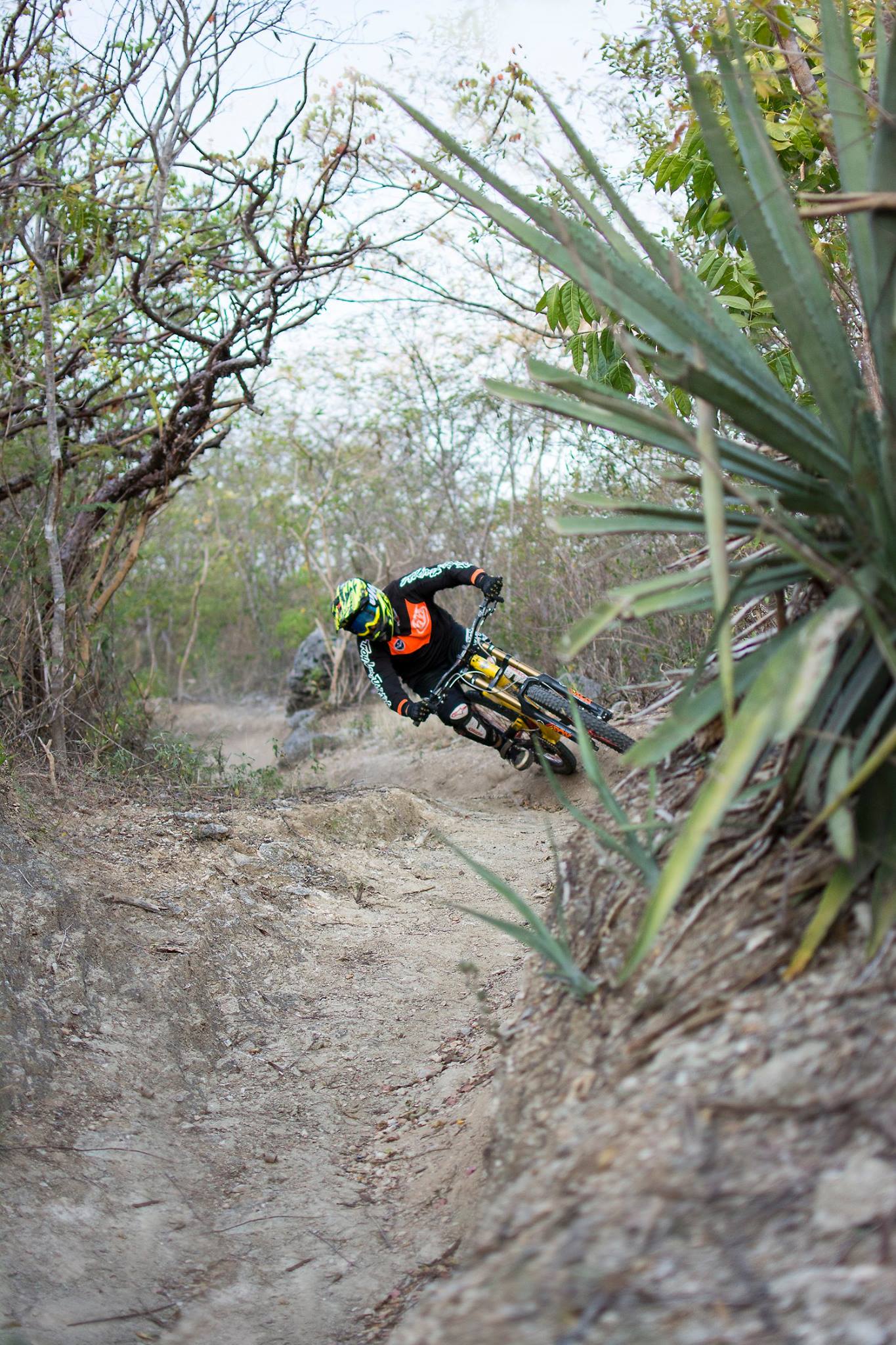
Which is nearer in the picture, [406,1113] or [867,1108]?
[867,1108]

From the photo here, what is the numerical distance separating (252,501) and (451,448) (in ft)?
23.5

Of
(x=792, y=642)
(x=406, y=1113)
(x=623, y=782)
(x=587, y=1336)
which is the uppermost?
(x=792, y=642)

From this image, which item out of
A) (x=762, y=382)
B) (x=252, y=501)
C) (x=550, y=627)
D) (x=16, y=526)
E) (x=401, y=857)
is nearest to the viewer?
(x=762, y=382)

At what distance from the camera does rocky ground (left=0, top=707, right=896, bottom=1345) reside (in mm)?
1524

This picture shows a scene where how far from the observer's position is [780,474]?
7.14ft

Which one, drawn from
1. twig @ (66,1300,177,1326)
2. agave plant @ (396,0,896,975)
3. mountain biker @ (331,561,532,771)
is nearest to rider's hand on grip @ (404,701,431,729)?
mountain biker @ (331,561,532,771)

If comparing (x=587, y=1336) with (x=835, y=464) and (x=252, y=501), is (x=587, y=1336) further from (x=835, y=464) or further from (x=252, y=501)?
(x=252, y=501)

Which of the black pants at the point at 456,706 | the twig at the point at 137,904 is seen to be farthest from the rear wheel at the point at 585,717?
the twig at the point at 137,904

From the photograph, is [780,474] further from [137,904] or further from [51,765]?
[51,765]

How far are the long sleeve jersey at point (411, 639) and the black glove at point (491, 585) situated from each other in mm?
473

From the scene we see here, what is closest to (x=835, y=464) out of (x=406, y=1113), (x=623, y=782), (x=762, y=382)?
(x=762, y=382)

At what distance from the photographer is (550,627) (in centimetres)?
1003

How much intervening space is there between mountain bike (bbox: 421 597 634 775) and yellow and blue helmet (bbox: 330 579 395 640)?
0.59 meters

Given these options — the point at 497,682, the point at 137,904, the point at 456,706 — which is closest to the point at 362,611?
the point at 456,706
